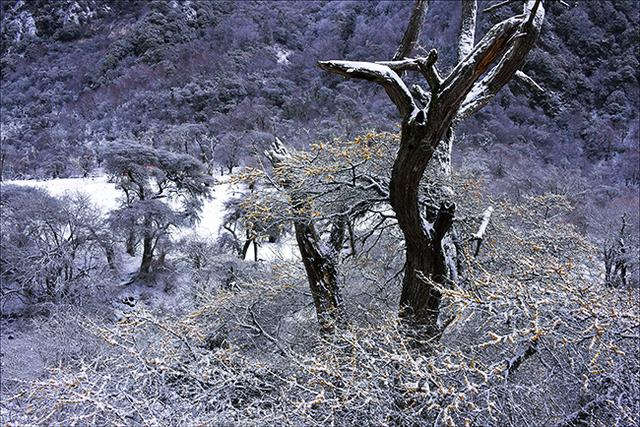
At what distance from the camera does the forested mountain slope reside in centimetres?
3534

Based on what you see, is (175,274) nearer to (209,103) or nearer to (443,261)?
(443,261)

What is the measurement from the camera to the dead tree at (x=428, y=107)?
3.24 m

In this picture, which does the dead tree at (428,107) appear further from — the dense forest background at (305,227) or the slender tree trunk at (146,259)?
the slender tree trunk at (146,259)

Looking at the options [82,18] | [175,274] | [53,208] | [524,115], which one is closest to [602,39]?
[524,115]

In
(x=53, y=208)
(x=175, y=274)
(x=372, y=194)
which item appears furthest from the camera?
(x=175, y=274)

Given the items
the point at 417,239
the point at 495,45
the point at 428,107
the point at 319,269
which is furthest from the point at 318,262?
the point at 495,45

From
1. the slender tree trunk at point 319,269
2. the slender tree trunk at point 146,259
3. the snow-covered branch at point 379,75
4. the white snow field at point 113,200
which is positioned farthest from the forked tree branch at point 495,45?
the slender tree trunk at point 146,259

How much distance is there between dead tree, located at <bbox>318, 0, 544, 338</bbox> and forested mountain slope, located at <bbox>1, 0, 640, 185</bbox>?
2274cm

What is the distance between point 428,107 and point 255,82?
50.2 metres

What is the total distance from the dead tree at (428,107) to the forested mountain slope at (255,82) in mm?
22741

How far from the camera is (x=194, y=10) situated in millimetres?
63125

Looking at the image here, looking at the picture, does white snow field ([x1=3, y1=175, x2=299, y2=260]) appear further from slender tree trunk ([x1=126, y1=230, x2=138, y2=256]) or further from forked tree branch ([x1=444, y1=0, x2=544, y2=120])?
forked tree branch ([x1=444, y1=0, x2=544, y2=120])

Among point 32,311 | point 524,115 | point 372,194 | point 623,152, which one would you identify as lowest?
point 32,311

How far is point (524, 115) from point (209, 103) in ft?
105
